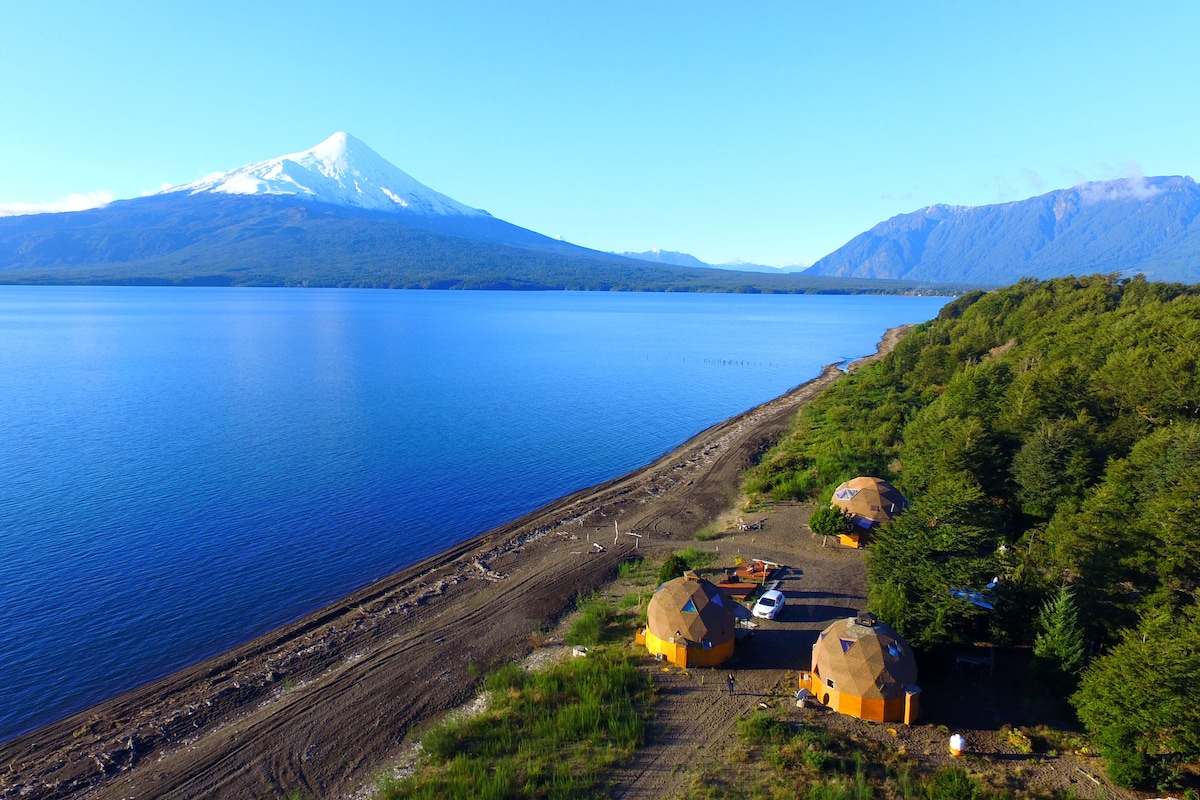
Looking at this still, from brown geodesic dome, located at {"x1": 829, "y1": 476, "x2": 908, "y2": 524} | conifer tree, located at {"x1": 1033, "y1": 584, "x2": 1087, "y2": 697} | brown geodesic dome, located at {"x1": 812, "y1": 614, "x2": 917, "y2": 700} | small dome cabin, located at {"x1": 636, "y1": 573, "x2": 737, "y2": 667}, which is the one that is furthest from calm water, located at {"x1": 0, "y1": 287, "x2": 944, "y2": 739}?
conifer tree, located at {"x1": 1033, "y1": 584, "x2": 1087, "y2": 697}

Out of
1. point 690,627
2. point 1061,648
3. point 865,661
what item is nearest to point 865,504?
point 1061,648

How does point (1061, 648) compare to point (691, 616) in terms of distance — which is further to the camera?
point (691, 616)

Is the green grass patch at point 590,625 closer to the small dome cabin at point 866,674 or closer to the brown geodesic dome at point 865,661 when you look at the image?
the small dome cabin at point 866,674

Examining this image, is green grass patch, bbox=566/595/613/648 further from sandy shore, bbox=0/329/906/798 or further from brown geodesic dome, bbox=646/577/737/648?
brown geodesic dome, bbox=646/577/737/648

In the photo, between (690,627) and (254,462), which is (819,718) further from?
(254,462)

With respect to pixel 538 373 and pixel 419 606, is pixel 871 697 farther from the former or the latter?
pixel 538 373

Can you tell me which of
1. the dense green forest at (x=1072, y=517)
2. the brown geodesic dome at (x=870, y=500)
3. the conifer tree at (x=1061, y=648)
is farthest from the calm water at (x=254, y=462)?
the conifer tree at (x=1061, y=648)
